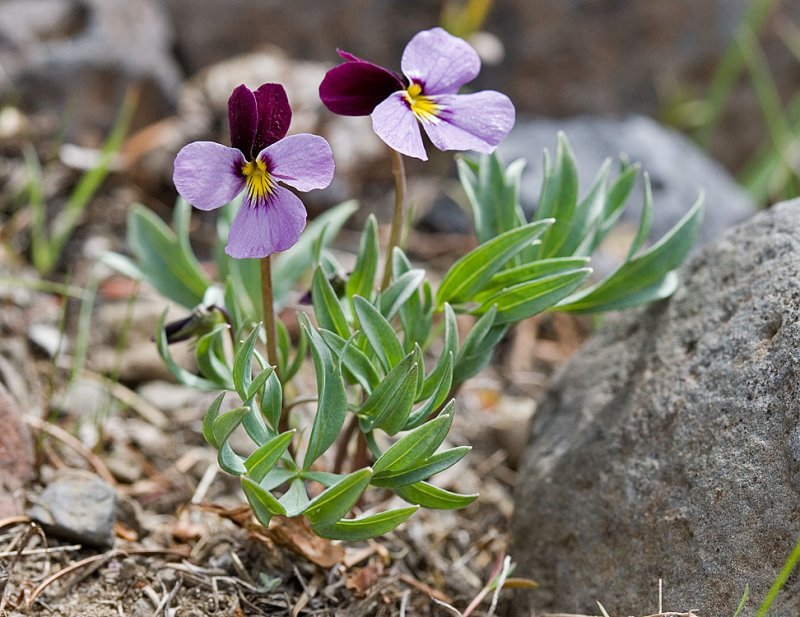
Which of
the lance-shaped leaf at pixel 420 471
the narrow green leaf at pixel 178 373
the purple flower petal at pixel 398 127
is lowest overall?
the narrow green leaf at pixel 178 373

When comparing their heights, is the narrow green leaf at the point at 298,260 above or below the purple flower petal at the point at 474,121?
below

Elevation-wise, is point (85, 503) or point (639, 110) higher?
point (639, 110)

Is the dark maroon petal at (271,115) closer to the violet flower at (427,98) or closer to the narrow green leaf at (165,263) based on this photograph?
the violet flower at (427,98)

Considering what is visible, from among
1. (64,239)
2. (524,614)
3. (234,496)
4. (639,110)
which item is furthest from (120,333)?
(639,110)

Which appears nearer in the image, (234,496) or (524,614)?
(524,614)

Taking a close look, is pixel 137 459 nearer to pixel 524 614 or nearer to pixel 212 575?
pixel 212 575

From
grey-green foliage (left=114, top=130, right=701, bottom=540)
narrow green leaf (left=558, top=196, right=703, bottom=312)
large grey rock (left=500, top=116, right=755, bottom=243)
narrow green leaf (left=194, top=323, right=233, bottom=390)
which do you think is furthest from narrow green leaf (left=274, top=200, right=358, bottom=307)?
large grey rock (left=500, top=116, right=755, bottom=243)

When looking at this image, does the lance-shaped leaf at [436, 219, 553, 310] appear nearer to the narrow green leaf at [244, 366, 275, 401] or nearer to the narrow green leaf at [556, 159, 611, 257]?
the narrow green leaf at [556, 159, 611, 257]

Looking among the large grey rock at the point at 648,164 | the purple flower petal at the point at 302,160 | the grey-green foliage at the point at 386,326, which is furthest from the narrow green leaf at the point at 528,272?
the large grey rock at the point at 648,164
